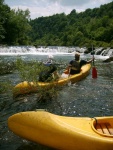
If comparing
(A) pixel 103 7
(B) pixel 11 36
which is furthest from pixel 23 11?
(A) pixel 103 7

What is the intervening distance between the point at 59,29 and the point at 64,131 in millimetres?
109303

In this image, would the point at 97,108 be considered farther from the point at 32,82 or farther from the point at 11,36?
the point at 11,36

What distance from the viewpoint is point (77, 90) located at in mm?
9422

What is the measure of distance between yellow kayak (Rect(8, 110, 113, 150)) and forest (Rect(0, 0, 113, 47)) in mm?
9497

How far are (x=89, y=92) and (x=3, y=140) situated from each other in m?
4.72

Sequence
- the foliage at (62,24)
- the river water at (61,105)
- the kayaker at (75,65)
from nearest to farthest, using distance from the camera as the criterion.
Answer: the river water at (61,105)
the kayaker at (75,65)
the foliage at (62,24)

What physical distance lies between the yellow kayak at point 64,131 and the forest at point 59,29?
9.50 m

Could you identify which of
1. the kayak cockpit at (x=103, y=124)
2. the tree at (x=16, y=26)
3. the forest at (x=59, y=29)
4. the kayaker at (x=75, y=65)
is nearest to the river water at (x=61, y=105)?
the kayak cockpit at (x=103, y=124)

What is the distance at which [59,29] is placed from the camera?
4390 inches

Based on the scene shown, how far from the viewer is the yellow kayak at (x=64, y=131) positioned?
13.3 feet

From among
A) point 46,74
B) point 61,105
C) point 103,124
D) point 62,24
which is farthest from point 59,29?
point 103,124

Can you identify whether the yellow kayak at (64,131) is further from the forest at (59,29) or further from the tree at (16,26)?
the tree at (16,26)

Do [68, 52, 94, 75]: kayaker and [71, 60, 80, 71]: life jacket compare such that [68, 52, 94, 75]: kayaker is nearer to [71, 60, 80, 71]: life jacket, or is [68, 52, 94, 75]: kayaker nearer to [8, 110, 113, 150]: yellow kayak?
[71, 60, 80, 71]: life jacket

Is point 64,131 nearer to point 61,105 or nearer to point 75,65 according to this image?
point 61,105
